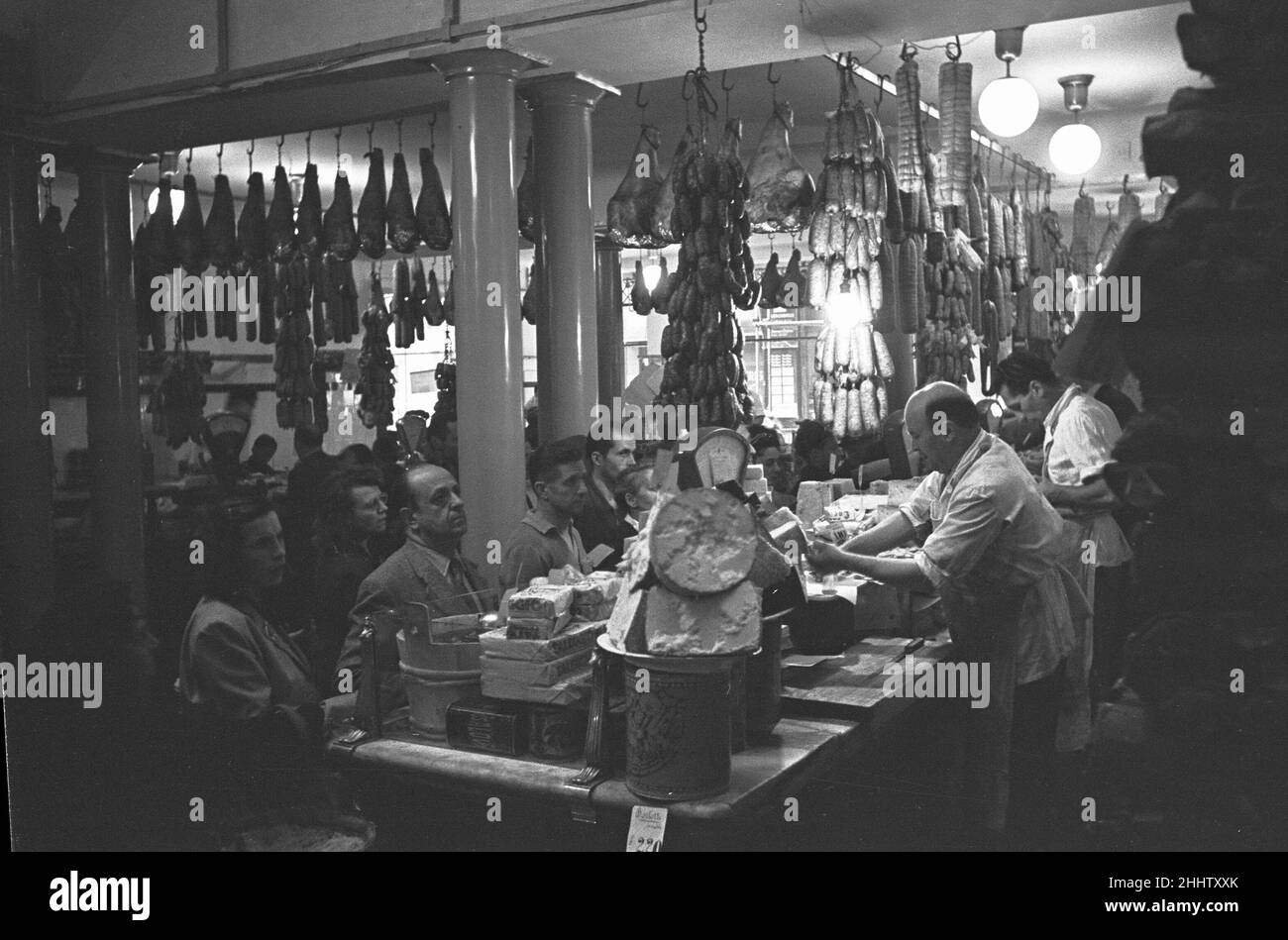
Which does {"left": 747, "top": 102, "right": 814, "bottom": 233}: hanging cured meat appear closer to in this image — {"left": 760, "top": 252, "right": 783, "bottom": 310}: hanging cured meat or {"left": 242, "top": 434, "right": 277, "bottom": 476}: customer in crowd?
{"left": 760, "top": 252, "right": 783, "bottom": 310}: hanging cured meat

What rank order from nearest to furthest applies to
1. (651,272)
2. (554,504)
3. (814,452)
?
1. (554,504)
2. (814,452)
3. (651,272)

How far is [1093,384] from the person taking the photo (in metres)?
1.50

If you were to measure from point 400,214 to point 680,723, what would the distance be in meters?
4.28

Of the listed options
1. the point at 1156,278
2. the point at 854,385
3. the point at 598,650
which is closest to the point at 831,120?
the point at 854,385

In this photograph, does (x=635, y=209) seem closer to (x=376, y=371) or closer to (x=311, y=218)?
(x=311, y=218)

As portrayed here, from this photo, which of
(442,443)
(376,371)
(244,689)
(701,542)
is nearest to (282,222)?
(442,443)

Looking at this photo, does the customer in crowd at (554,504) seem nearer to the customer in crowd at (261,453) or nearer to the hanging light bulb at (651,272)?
the customer in crowd at (261,453)

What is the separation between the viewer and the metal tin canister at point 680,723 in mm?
2314

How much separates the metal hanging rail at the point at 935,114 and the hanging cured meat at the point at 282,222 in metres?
2.97

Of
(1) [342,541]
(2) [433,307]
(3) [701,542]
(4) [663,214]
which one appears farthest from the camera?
(2) [433,307]

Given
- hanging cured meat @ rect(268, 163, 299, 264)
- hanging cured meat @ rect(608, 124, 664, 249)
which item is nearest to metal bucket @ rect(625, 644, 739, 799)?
hanging cured meat @ rect(608, 124, 664, 249)

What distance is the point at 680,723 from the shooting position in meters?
2.33
